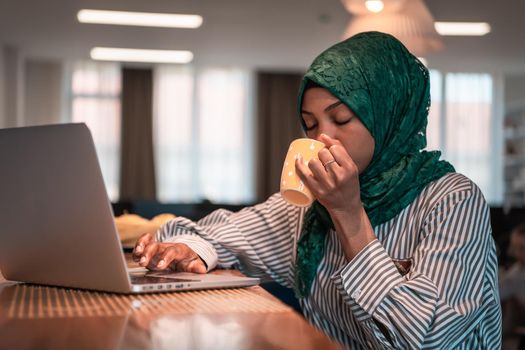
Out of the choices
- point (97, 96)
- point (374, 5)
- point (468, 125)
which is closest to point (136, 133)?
point (97, 96)

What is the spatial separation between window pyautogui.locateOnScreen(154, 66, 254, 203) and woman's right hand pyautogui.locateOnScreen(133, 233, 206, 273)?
960cm

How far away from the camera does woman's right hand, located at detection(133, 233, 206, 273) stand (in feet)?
3.97

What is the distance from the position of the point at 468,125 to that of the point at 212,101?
4017mm

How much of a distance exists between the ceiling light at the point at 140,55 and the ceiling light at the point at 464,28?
3433mm

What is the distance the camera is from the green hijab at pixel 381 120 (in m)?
1.30

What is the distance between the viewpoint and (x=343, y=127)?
1.30m

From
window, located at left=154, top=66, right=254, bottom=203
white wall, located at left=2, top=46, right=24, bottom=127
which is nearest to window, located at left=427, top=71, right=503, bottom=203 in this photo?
window, located at left=154, top=66, right=254, bottom=203

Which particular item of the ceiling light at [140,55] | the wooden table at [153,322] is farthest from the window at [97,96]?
the wooden table at [153,322]

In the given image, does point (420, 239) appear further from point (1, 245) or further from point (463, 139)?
point (463, 139)

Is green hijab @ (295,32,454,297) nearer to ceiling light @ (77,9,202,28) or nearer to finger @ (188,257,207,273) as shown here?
finger @ (188,257,207,273)

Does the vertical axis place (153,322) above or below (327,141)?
below

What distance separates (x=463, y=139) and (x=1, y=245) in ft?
35.6

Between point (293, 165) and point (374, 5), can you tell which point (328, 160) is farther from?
point (374, 5)

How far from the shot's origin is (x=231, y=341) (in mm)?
662
